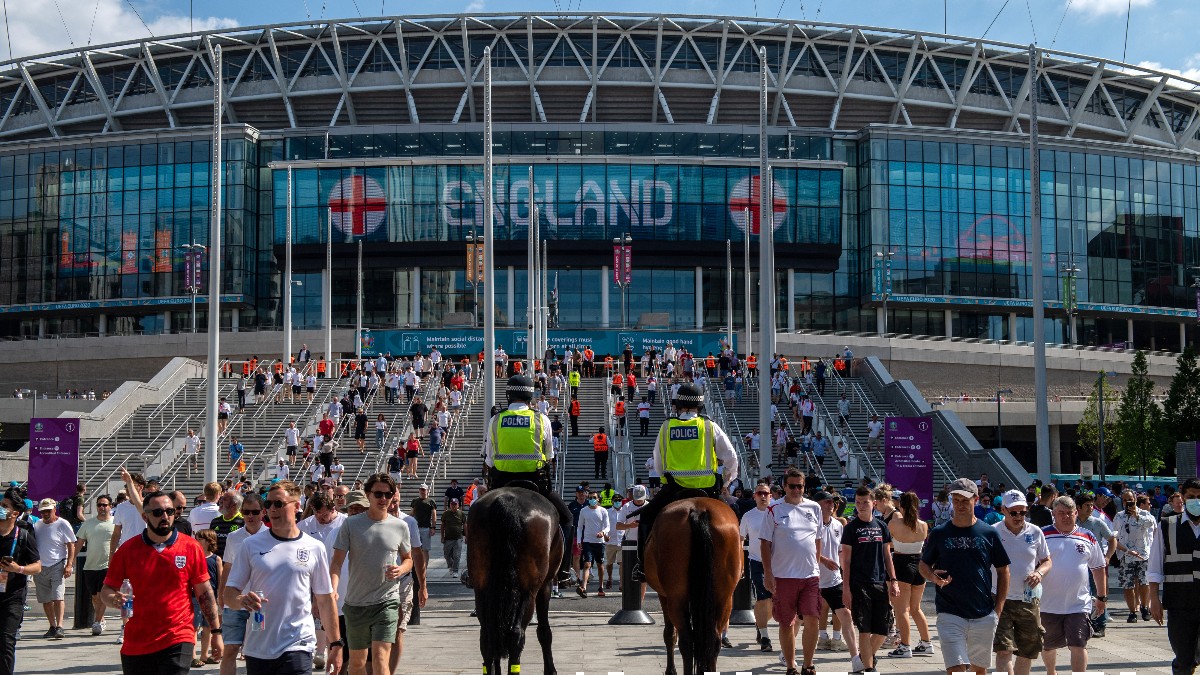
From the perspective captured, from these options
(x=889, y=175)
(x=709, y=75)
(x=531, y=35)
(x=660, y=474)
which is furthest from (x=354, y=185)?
(x=660, y=474)

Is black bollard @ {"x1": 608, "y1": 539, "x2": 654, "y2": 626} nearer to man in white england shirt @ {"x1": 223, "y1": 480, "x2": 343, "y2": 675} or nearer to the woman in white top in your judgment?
the woman in white top

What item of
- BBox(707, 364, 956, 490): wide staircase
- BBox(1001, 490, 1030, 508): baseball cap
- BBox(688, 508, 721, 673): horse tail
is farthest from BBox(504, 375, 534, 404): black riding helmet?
BBox(707, 364, 956, 490): wide staircase

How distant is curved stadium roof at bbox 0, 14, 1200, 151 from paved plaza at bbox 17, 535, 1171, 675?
69.2 meters

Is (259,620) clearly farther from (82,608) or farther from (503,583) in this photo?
(82,608)

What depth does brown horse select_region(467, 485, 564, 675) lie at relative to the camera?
10789 mm

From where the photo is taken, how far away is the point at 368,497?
1095 cm

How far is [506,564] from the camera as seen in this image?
36.0ft

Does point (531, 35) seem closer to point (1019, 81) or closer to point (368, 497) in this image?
point (1019, 81)

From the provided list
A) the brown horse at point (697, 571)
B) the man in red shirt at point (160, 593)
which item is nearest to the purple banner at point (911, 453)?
the brown horse at point (697, 571)

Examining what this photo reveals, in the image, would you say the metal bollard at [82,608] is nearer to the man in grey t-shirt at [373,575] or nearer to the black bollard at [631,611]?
the black bollard at [631,611]

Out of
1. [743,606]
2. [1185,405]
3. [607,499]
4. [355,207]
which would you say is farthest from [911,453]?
[355,207]

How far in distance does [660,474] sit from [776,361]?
37.3 metres

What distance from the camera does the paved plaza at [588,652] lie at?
14008 millimetres

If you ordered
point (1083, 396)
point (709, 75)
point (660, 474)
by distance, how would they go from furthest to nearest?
point (709, 75), point (1083, 396), point (660, 474)
